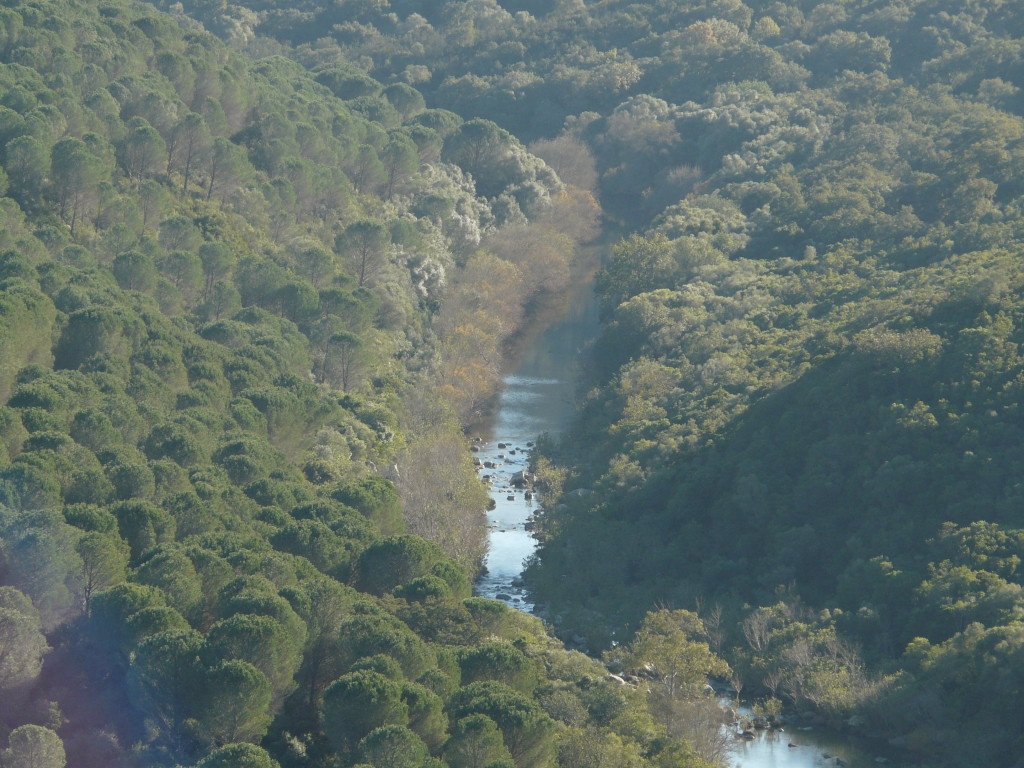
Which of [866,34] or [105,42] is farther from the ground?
[866,34]

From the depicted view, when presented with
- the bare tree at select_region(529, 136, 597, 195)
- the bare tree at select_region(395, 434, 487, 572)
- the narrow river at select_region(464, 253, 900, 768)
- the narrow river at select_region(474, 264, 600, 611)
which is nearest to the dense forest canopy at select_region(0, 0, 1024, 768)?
the bare tree at select_region(395, 434, 487, 572)

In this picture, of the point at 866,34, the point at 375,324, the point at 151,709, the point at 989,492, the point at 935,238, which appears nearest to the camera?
the point at 151,709

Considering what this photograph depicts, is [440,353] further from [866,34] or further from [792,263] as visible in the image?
[866,34]

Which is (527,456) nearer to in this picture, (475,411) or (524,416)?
(475,411)

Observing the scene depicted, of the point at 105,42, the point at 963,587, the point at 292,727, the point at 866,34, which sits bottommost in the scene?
the point at 292,727

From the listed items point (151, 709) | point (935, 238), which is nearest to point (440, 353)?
point (935, 238)
